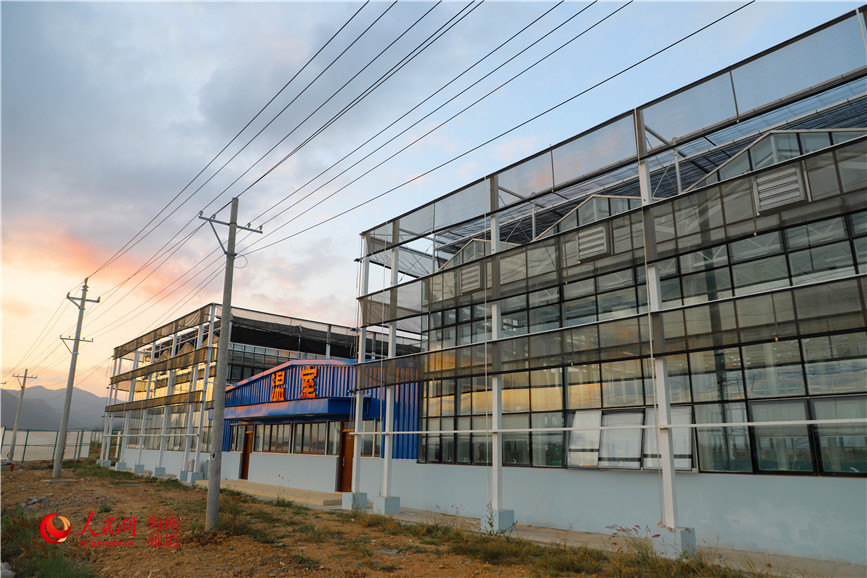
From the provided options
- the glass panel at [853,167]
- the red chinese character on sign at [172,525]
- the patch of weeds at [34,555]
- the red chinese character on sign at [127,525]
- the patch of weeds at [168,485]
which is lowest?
the patch of weeds at [168,485]

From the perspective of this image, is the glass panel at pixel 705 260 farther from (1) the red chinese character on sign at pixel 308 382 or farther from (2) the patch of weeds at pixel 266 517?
(1) the red chinese character on sign at pixel 308 382

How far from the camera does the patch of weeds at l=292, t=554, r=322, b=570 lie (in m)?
11.1

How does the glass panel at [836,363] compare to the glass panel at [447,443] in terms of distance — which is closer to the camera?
the glass panel at [836,363]

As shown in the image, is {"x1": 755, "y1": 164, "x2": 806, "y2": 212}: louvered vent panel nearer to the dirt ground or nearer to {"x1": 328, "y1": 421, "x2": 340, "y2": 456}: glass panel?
the dirt ground

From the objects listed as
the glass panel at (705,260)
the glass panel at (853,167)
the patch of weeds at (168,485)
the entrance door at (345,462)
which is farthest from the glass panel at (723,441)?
the patch of weeds at (168,485)

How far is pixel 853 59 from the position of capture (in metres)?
10.3

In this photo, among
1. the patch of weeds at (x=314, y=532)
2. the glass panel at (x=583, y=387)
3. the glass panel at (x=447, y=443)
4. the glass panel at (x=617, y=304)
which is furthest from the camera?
the glass panel at (x=447, y=443)

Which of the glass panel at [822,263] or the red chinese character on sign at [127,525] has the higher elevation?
the glass panel at [822,263]

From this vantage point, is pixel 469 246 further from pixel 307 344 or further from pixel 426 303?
pixel 307 344

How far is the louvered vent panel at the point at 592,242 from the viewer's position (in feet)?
45.2

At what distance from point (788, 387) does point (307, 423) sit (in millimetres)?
21187

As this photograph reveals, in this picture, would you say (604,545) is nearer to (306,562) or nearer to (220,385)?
(306,562)

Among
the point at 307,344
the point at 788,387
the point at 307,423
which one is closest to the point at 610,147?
the point at 788,387

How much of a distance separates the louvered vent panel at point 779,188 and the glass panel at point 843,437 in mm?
4376
